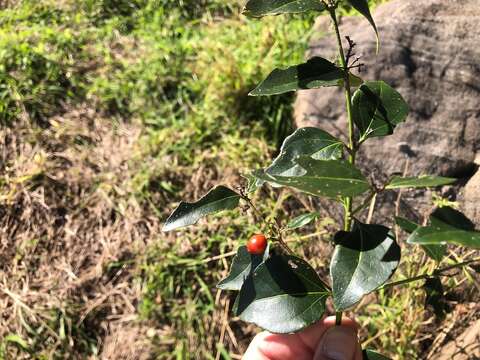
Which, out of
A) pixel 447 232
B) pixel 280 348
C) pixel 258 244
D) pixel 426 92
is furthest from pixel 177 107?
pixel 447 232

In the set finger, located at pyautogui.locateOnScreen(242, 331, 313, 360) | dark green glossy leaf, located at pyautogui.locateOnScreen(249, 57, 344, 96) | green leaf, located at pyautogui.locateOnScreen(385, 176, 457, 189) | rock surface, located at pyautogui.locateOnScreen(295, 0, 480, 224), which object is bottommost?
finger, located at pyautogui.locateOnScreen(242, 331, 313, 360)

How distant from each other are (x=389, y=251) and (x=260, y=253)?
0.33 metres

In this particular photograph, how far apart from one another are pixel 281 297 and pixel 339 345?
1.01 ft

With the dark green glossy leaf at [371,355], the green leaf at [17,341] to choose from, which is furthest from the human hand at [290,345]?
the green leaf at [17,341]

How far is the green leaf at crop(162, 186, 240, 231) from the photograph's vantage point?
3.40 feet

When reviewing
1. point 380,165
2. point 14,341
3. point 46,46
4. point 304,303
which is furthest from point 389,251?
point 46,46

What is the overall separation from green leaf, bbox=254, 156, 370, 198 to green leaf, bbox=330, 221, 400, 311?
0.49 feet

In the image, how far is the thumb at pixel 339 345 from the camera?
1259 millimetres

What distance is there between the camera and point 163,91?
308 cm

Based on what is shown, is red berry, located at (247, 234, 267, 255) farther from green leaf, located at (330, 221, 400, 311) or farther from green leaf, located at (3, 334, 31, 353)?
green leaf, located at (3, 334, 31, 353)

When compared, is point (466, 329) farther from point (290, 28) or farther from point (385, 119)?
point (290, 28)

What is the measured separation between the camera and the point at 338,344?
4.15ft

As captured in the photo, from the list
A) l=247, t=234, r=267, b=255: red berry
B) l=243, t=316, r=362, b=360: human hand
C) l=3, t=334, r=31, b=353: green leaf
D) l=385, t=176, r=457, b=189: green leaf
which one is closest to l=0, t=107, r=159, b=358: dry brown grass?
Result: l=3, t=334, r=31, b=353: green leaf

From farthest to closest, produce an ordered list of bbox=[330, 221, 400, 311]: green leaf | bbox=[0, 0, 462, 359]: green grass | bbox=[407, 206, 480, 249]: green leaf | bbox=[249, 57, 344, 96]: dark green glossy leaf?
bbox=[0, 0, 462, 359]: green grass, bbox=[249, 57, 344, 96]: dark green glossy leaf, bbox=[330, 221, 400, 311]: green leaf, bbox=[407, 206, 480, 249]: green leaf
